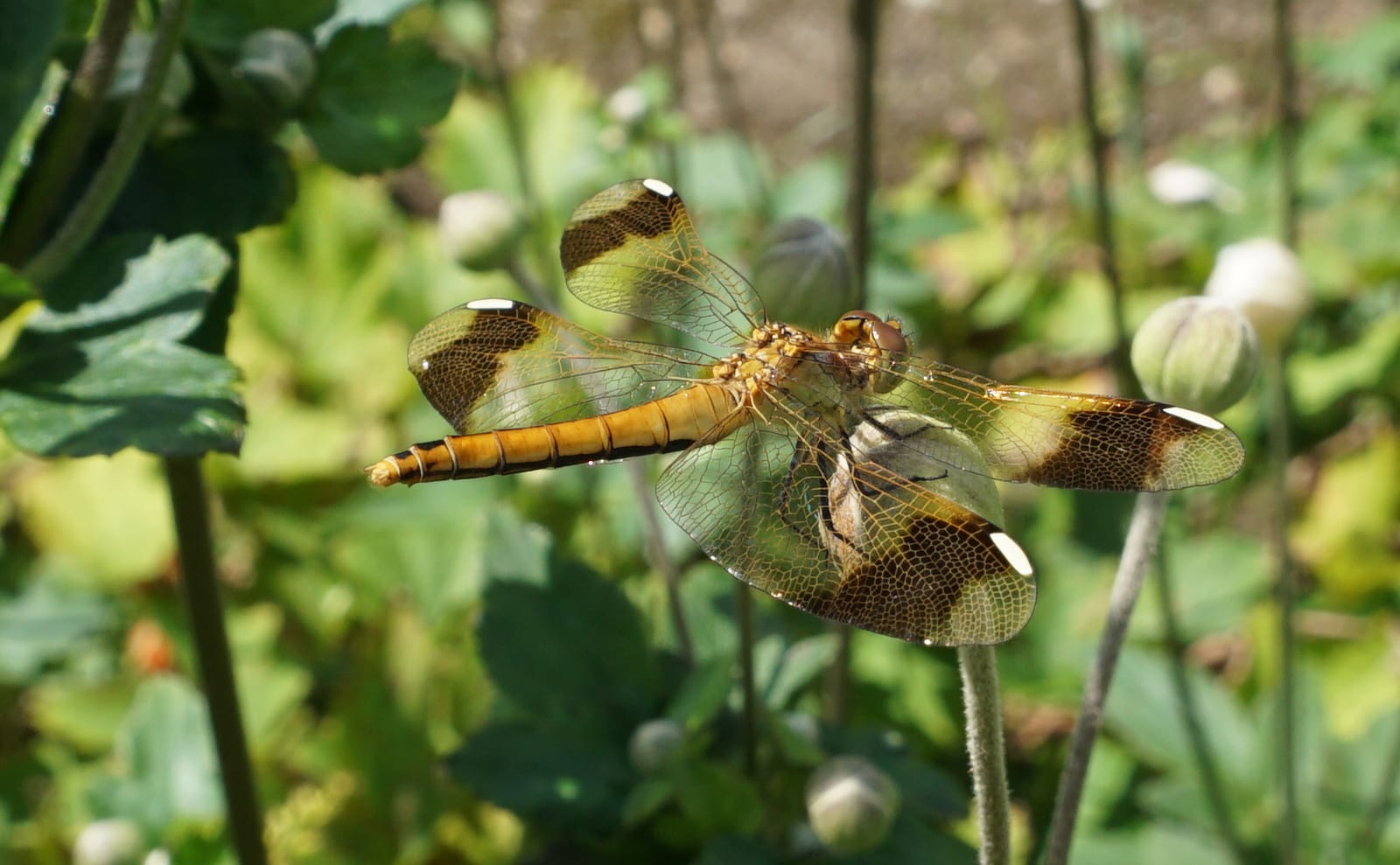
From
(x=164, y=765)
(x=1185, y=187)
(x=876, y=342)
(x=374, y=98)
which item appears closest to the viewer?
(x=876, y=342)

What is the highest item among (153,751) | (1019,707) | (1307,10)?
(1307,10)

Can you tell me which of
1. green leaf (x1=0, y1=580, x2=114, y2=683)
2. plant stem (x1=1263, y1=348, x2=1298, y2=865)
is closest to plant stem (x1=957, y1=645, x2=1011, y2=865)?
plant stem (x1=1263, y1=348, x2=1298, y2=865)

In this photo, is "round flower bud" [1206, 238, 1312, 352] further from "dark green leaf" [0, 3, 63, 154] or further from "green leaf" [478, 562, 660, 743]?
"dark green leaf" [0, 3, 63, 154]

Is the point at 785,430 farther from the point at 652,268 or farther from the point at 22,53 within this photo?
the point at 22,53

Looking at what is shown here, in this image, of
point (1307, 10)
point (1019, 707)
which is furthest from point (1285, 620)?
point (1307, 10)

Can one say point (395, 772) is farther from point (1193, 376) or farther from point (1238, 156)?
point (1238, 156)

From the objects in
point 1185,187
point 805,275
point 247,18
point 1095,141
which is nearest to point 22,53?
point 247,18
